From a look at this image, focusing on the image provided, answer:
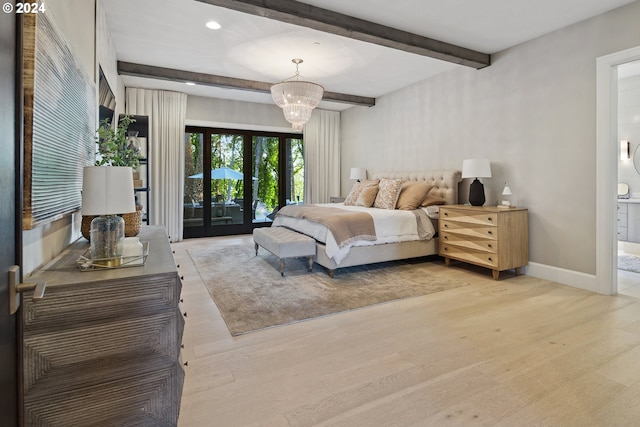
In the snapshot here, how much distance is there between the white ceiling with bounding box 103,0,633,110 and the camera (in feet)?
9.98

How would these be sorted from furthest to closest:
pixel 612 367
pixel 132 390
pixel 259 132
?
pixel 259 132 → pixel 612 367 → pixel 132 390

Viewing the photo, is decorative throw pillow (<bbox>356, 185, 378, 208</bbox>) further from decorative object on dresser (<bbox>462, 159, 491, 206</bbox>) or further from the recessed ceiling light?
the recessed ceiling light

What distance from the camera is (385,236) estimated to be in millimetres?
4055

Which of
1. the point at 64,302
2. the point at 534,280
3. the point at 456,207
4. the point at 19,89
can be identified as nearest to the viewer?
the point at 19,89

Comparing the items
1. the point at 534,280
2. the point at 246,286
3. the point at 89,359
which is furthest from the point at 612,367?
the point at 246,286

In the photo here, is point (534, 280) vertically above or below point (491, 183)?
below

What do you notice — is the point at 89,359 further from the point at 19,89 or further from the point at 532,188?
the point at 532,188

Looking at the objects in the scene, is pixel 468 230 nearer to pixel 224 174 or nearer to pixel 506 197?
pixel 506 197

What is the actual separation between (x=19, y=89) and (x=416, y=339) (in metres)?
2.32

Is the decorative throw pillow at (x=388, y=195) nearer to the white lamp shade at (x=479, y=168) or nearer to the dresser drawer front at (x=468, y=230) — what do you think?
the dresser drawer front at (x=468, y=230)

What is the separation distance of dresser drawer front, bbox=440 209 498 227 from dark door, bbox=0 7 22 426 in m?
3.78

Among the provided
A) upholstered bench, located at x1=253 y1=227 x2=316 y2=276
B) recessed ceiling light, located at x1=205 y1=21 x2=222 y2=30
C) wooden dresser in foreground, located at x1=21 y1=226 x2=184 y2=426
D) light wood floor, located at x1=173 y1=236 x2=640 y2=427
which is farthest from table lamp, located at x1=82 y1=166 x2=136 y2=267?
recessed ceiling light, located at x1=205 y1=21 x2=222 y2=30

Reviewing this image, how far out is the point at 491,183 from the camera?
4223 mm

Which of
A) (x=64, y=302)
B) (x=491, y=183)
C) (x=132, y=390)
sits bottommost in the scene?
(x=132, y=390)
